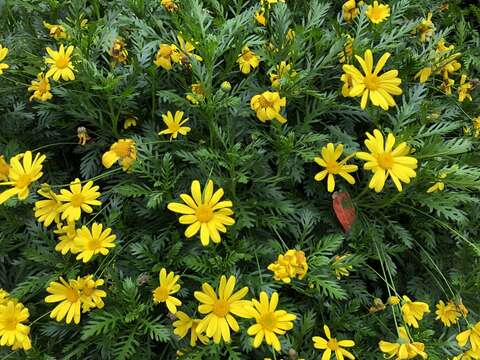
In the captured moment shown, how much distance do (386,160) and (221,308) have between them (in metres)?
0.58

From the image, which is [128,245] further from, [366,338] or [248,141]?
[366,338]

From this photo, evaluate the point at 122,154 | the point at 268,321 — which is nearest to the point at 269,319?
the point at 268,321

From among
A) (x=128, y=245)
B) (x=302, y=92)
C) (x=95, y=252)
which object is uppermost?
(x=302, y=92)

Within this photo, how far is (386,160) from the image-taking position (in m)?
1.31

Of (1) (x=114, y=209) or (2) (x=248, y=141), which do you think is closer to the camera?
(1) (x=114, y=209)

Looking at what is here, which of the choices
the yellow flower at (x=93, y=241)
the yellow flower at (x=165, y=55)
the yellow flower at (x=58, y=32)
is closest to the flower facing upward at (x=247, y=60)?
the yellow flower at (x=165, y=55)

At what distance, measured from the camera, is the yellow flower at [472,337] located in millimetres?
1379

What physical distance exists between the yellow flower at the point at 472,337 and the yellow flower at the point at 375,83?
68cm

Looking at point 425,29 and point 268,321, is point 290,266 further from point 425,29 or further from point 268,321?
point 425,29

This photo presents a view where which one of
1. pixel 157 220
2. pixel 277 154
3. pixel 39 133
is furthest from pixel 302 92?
pixel 39 133

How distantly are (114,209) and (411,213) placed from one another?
951mm

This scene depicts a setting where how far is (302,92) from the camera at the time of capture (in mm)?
1589

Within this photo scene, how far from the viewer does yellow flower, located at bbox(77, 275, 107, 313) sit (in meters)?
Result: 1.31

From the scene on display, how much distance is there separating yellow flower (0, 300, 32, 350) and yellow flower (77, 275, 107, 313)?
159mm
